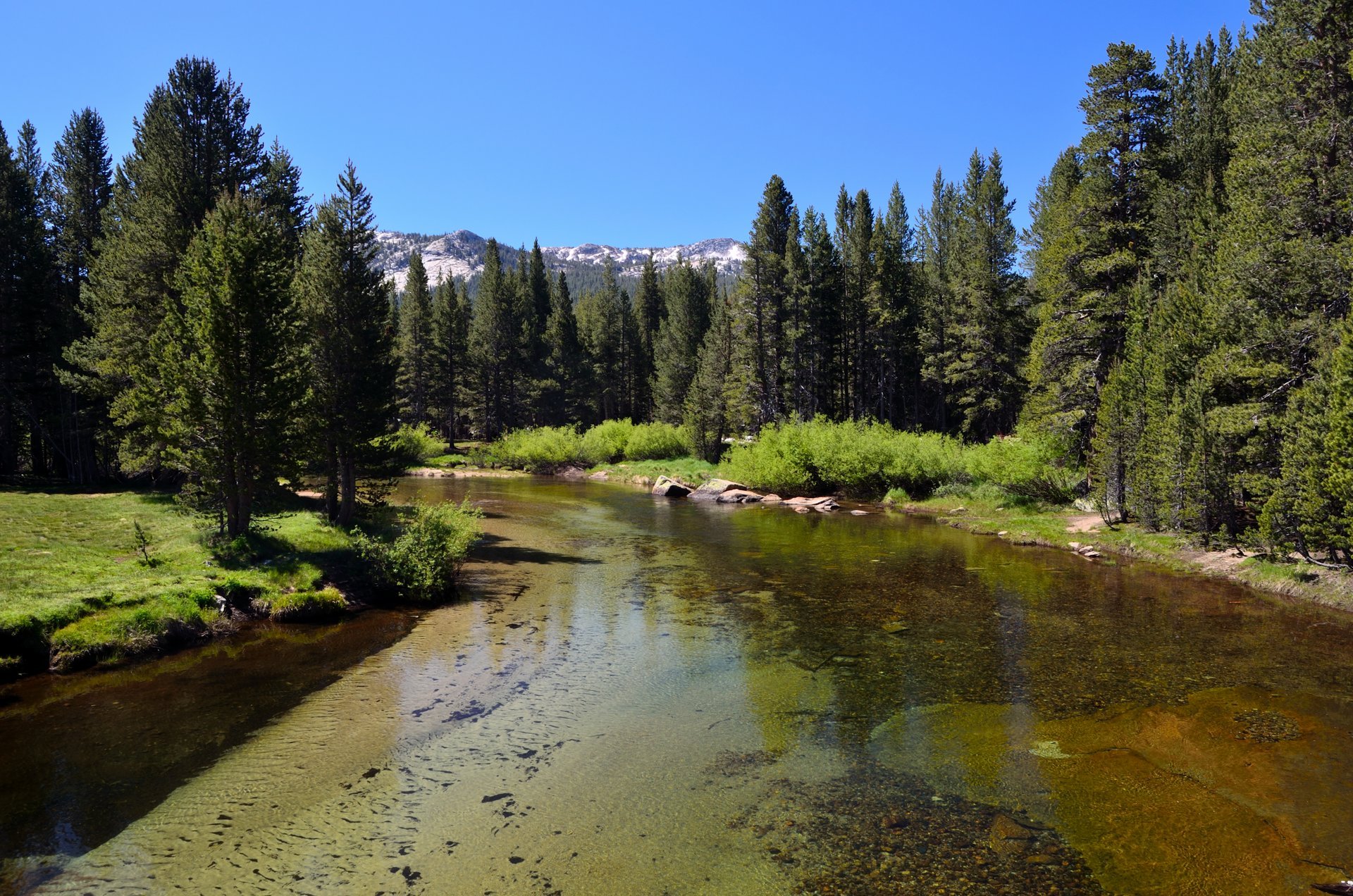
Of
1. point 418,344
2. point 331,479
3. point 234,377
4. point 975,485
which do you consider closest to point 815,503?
point 975,485

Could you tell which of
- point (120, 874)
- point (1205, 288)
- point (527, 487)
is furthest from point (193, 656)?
point (527, 487)

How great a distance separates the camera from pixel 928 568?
23.0 meters

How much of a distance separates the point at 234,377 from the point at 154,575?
5666 millimetres

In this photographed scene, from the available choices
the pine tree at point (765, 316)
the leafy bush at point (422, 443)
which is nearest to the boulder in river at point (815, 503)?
the pine tree at point (765, 316)

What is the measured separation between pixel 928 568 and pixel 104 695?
21.1 m

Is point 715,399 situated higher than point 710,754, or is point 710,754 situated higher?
point 715,399

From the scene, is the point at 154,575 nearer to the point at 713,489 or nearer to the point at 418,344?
the point at 713,489

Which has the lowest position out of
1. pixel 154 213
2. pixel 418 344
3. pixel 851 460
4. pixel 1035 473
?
pixel 1035 473

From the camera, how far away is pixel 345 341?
2442 centimetres

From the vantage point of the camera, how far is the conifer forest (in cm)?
1878

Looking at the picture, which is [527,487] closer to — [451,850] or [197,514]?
[197,514]

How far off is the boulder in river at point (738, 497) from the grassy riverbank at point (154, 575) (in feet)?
74.4

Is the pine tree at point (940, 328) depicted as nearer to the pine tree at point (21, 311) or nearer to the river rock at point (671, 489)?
the river rock at point (671, 489)

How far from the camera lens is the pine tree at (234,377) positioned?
722 inches
